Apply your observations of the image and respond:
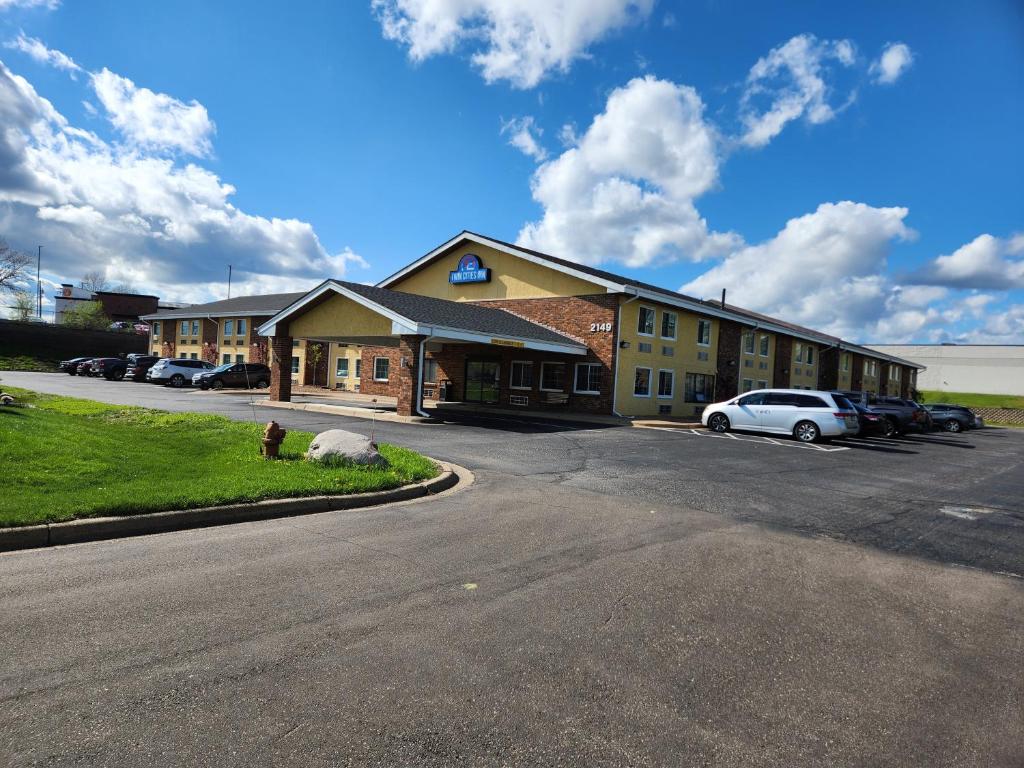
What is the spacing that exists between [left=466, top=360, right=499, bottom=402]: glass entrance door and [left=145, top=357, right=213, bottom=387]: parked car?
17674 millimetres

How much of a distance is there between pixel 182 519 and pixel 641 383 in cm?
2181

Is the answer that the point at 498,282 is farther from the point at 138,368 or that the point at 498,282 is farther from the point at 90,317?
the point at 90,317

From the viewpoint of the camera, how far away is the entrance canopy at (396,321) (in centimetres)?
2058

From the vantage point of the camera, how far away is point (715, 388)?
3056 cm

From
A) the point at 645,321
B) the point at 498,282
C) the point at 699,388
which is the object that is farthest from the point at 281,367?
the point at 699,388

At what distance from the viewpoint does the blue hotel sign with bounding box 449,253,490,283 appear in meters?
29.4

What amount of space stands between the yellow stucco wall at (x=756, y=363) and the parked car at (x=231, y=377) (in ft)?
88.1

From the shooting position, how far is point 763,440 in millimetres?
19078

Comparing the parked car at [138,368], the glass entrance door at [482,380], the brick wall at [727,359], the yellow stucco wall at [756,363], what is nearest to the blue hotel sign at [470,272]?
the glass entrance door at [482,380]

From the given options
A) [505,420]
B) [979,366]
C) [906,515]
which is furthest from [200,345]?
[979,366]

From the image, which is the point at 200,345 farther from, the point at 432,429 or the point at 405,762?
the point at 405,762

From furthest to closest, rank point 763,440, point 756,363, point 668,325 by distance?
Result: point 756,363
point 668,325
point 763,440

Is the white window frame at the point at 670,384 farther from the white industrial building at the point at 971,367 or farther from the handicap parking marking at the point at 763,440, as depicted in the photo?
the white industrial building at the point at 971,367

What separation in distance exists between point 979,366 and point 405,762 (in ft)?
297
